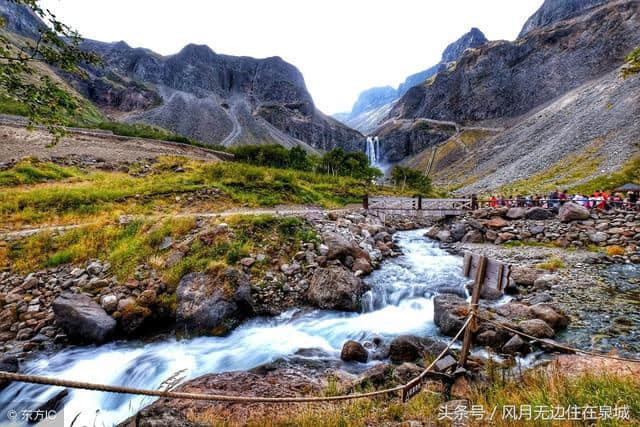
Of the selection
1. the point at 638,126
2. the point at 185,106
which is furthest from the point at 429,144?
the point at 185,106

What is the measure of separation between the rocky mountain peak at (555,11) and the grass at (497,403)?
515ft

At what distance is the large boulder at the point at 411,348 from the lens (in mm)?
6273

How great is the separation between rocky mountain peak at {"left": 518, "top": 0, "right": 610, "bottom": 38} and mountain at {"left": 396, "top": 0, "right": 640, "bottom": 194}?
53.1 inches

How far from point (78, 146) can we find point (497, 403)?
120 ft

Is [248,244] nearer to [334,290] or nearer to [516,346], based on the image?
[334,290]

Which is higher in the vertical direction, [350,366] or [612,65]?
[612,65]

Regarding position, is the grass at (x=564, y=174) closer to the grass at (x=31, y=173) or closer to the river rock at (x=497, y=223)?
the river rock at (x=497, y=223)

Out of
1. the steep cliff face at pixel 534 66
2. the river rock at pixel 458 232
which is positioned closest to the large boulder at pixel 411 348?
the river rock at pixel 458 232

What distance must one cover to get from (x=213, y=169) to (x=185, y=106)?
11125 centimetres

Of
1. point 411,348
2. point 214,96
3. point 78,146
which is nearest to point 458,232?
point 411,348

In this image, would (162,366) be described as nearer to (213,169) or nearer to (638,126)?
(213,169)

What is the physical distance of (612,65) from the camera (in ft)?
237

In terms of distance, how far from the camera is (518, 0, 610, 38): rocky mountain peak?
114475 mm

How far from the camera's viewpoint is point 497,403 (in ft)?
11.7
